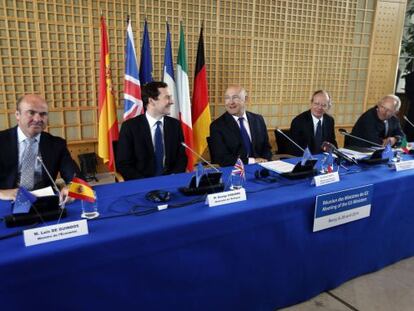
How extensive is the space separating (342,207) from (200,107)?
248cm

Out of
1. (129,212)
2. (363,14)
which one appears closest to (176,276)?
(129,212)

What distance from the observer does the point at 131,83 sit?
3586 mm

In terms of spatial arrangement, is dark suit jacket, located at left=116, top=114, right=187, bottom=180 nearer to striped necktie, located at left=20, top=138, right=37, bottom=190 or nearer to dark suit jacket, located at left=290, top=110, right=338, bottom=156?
striped necktie, located at left=20, top=138, right=37, bottom=190

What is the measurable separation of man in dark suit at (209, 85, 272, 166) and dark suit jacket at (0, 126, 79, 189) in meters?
1.23

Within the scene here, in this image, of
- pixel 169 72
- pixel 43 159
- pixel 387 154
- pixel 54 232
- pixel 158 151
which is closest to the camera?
pixel 54 232

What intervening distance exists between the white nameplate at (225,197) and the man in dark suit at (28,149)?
103cm

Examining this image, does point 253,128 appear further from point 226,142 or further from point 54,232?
point 54,232

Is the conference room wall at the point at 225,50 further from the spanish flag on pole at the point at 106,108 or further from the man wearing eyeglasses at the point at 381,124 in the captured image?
the man wearing eyeglasses at the point at 381,124

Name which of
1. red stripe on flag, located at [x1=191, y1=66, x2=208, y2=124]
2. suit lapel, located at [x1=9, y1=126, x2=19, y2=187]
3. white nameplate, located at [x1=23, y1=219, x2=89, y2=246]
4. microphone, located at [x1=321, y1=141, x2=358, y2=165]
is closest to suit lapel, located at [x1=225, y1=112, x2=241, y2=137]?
microphone, located at [x1=321, y1=141, x2=358, y2=165]

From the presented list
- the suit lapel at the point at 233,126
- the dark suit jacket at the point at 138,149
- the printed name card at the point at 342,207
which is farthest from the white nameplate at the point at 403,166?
the dark suit jacket at the point at 138,149

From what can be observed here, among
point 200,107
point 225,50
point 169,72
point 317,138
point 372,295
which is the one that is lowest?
point 372,295

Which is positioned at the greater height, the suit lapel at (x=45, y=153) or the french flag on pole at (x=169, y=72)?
the french flag on pole at (x=169, y=72)

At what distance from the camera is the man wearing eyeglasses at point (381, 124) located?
3.41 metres

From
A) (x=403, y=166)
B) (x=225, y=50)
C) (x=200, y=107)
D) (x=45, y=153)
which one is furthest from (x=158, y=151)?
(x=225, y=50)
